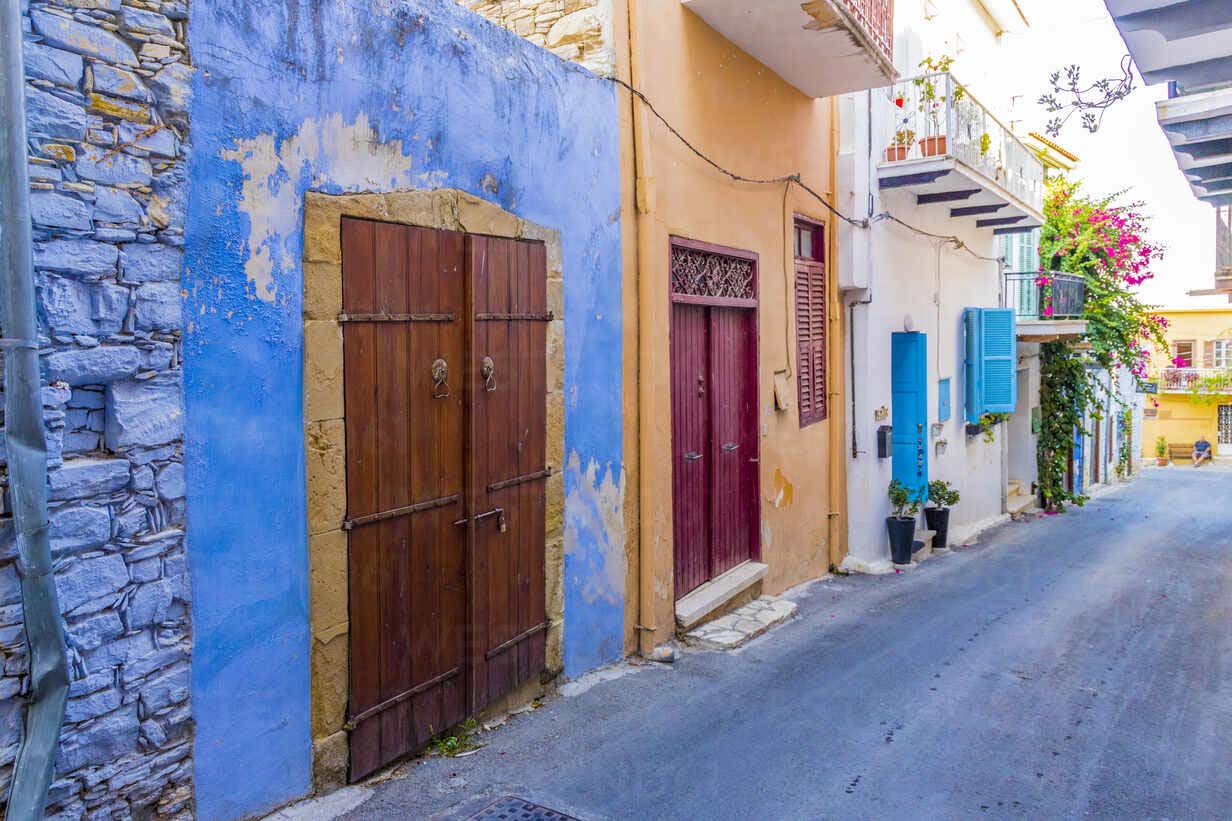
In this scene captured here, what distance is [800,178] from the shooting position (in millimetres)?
8758

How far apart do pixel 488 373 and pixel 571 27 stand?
2769mm

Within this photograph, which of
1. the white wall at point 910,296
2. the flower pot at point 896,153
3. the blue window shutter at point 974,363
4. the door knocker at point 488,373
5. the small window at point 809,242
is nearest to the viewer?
the door knocker at point 488,373

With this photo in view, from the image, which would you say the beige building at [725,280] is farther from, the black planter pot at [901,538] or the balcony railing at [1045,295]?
the balcony railing at [1045,295]

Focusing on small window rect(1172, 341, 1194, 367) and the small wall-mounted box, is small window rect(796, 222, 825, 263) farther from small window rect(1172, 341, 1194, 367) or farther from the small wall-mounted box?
small window rect(1172, 341, 1194, 367)

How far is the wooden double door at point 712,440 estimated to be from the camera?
22.7 feet

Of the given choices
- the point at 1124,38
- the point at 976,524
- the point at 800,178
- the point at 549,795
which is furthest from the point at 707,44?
the point at 976,524

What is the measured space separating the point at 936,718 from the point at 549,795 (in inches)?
95.7

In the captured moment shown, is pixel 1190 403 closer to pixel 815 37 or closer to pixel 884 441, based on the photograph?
pixel 884 441

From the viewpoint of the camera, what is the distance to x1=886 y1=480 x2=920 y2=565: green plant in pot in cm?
1021

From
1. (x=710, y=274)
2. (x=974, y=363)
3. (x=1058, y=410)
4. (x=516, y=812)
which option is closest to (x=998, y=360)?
(x=974, y=363)

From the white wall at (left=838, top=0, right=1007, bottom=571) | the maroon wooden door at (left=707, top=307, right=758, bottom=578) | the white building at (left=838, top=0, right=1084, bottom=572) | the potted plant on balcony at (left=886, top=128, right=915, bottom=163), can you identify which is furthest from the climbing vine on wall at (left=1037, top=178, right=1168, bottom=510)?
the maroon wooden door at (left=707, top=307, right=758, bottom=578)

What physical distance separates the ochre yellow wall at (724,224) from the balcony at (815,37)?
14cm

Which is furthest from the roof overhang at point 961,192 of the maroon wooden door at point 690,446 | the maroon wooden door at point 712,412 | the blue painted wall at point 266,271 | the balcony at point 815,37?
the blue painted wall at point 266,271

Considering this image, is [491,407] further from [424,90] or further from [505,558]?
[424,90]
